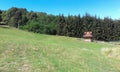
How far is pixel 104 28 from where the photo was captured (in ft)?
215

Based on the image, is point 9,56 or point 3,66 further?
point 9,56

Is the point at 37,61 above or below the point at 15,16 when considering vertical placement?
below

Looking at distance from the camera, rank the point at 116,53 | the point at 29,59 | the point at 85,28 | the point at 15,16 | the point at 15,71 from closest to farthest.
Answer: the point at 15,71
the point at 29,59
the point at 116,53
the point at 85,28
the point at 15,16

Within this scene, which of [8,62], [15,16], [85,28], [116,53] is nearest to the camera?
[8,62]

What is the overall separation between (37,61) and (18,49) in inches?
84.6

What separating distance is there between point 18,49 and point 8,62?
7.73 ft

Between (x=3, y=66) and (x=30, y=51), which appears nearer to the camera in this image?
(x=3, y=66)

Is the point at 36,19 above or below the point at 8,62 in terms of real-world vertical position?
above

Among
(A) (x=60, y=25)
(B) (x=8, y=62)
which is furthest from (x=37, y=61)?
(A) (x=60, y=25)

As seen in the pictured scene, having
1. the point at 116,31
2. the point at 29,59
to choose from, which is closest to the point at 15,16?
the point at 116,31

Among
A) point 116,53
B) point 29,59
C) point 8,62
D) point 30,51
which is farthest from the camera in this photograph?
point 116,53

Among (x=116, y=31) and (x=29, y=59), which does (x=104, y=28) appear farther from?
(x=29, y=59)

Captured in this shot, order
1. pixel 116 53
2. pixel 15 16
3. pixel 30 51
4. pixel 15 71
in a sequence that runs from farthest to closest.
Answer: pixel 15 16
pixel 116 53
pixel 30 51
pixel 15 71

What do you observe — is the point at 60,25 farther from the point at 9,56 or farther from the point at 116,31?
the point at 9,56
